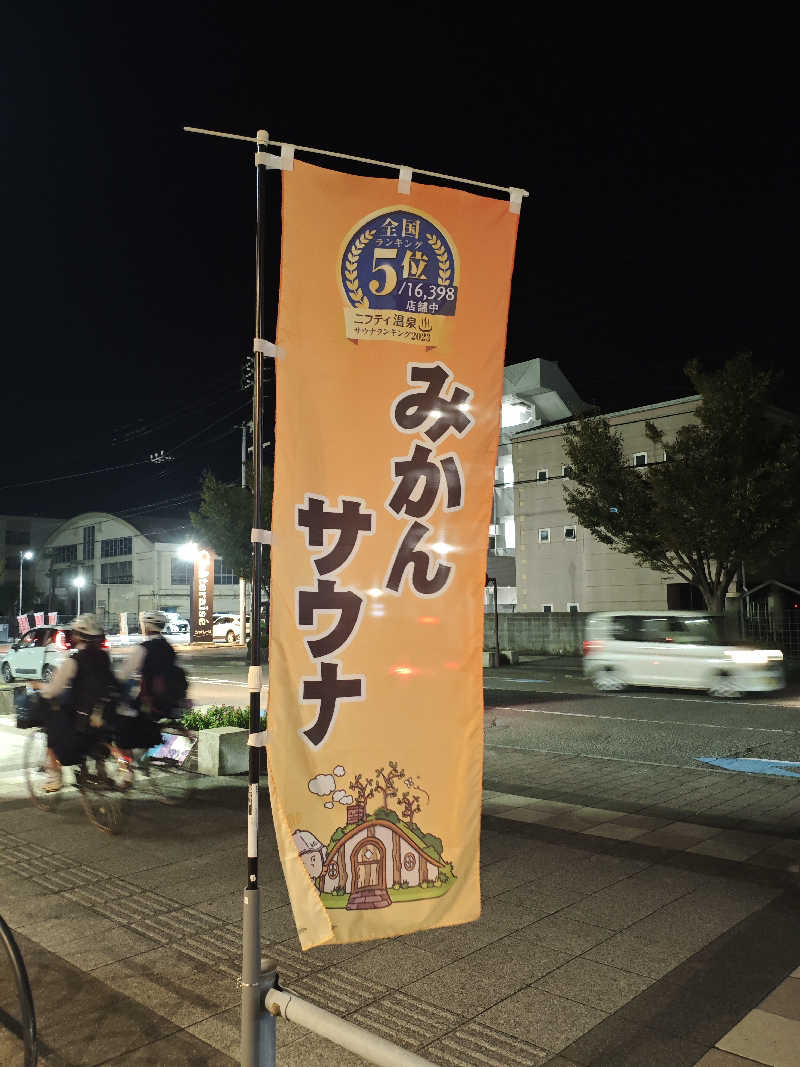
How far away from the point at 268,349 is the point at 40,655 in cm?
2052

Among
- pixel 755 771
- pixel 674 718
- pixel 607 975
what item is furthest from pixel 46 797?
pixel 674 718

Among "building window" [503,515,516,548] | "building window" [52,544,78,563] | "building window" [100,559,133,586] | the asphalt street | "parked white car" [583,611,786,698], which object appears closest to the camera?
the asphalt street

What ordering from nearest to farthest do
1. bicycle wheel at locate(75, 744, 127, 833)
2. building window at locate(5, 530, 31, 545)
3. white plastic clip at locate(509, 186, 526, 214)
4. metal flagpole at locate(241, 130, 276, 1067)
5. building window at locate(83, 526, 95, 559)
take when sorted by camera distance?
metal flagpole at locate(241, 130, 276, 1067), white plastic clip at locate(509, 186, 526, 214), bicycle wheel at locate(75, 744, 127, 833), building window at locate(83, 526, 95, 559), building window at locate(5, 530, 31, 545)

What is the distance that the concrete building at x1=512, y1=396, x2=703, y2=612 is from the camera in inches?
1227

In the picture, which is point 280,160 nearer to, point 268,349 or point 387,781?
point 268,349

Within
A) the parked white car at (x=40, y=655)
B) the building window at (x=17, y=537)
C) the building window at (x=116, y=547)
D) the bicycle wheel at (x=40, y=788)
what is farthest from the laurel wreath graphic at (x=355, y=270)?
the building window at (x=17, y=537)

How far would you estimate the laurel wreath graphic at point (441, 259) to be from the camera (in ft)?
10.8

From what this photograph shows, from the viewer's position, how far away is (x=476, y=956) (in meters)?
4.43

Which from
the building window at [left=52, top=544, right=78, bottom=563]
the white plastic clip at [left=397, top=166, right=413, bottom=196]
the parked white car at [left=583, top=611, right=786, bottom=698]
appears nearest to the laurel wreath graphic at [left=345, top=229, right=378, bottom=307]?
the white plastic clip at [left=397, top=166, right=413, bottom=196]

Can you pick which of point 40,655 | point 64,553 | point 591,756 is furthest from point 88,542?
point 591,756

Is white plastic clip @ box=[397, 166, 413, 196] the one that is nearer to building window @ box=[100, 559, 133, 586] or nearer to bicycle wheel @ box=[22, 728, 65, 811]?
bicycle wheel @ box=[22, 728, 65, 811]

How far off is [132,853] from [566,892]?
342 cm

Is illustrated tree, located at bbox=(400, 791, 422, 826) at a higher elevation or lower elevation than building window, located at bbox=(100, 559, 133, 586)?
lower

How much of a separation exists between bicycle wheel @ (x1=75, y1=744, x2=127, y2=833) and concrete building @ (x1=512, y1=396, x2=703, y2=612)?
26122 millimetres
